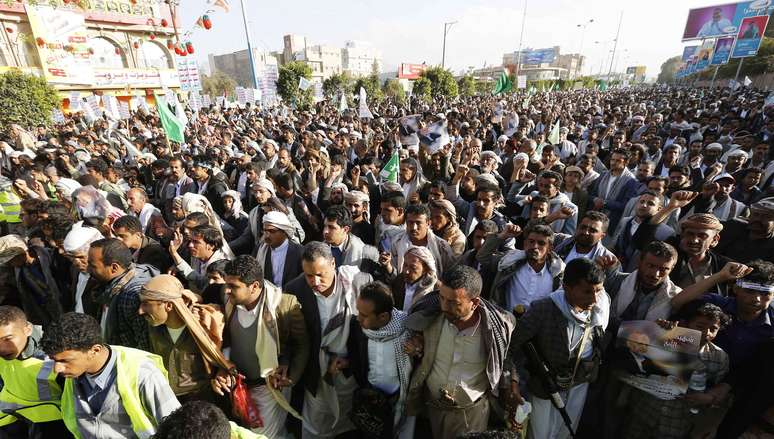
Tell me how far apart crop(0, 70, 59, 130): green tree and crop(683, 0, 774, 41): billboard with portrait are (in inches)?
1714

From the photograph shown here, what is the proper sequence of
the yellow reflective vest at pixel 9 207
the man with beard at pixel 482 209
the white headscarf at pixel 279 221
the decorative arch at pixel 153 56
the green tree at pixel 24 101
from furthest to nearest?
1. the decorative arch at pixel 153 56
2. the green tree at pixel 24 101
3. the yellow reflective vest at pixel 9 207
4. the man with beard at pixel 482 209
5. the white headscarf at pixel 279 221

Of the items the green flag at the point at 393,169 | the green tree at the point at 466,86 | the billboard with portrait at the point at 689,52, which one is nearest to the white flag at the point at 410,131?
the green flag at the point at 393,169

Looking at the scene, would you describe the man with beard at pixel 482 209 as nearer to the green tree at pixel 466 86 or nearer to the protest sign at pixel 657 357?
the protest sign at pixel 657 357

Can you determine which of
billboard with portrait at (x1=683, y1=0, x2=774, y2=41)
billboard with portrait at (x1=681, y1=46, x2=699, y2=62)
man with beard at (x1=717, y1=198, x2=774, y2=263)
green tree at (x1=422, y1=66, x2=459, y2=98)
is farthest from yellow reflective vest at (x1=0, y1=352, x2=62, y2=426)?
billboard with portrait at (x1=681, y1=46, x2=699, y2=62)

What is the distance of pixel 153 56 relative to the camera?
3356 centimetres

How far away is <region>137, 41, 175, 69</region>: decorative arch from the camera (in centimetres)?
3189

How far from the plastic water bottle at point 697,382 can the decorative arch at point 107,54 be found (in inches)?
1497

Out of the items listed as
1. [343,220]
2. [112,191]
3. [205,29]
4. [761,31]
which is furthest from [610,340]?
[761,31]

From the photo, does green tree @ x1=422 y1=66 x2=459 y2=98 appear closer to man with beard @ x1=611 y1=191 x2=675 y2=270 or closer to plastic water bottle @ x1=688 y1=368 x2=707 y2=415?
man with beard @ x1=611 y1=191 x2=675 y2=270

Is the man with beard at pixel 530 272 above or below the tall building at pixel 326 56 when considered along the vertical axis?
below

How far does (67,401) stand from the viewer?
76.7 inches

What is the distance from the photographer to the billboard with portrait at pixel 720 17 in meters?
26.3

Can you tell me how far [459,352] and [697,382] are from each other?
1441 mm

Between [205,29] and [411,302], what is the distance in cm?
1638
